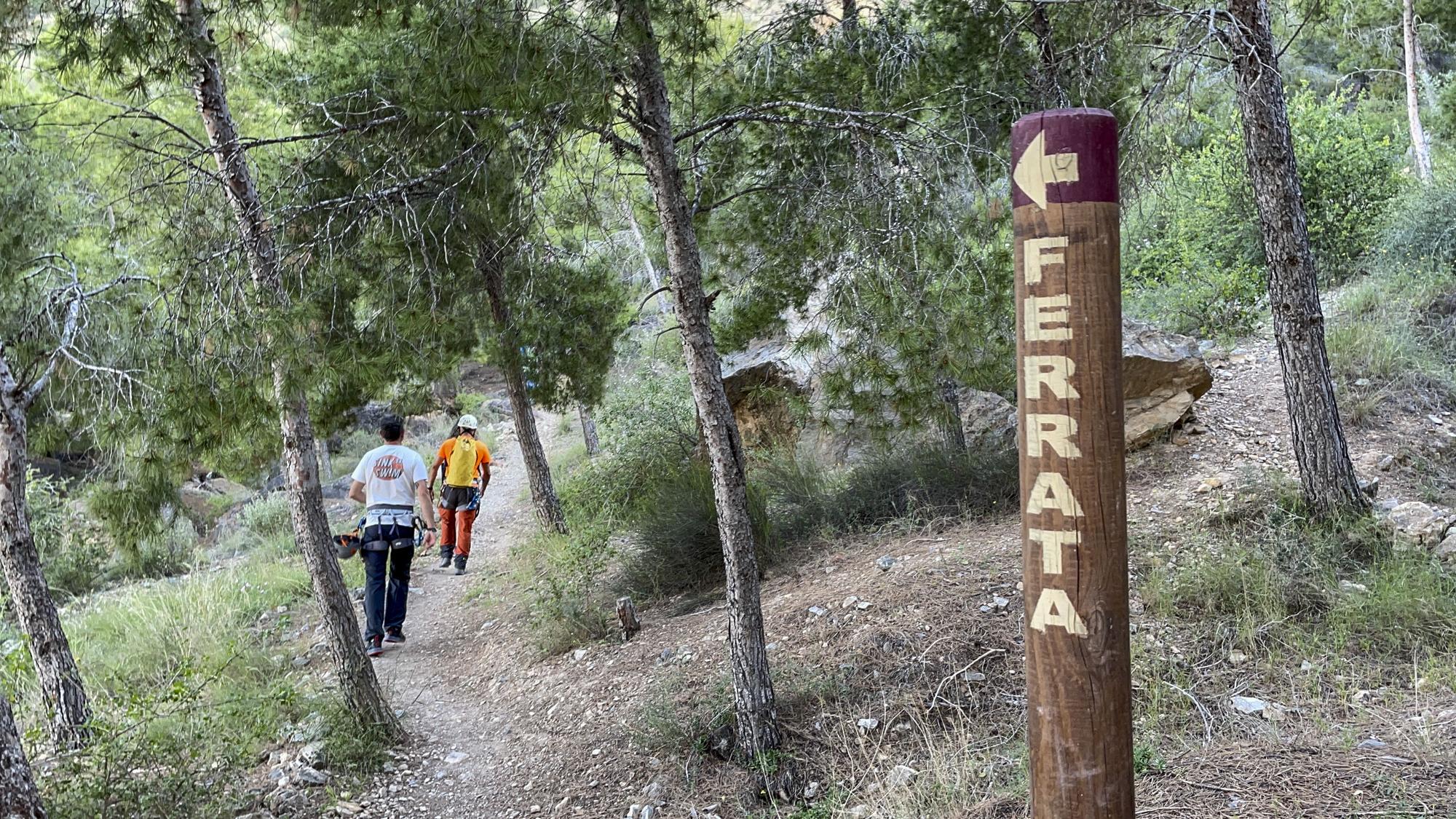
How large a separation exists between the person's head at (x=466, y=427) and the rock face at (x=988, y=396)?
9.73 feet

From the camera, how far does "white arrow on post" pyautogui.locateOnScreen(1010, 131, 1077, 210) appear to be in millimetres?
2207

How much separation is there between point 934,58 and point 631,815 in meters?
5.18

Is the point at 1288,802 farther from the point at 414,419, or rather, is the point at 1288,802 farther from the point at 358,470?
the point at 414,419

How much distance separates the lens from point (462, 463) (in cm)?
968

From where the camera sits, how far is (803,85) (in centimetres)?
576

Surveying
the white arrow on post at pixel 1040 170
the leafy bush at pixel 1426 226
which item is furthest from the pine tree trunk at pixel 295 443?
the leafy bush at pixel 1426 226

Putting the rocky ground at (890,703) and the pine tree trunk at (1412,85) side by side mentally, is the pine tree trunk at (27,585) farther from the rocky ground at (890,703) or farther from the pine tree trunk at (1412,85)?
the pine tree trunk at (1412,85)

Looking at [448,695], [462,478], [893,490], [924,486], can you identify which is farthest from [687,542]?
[462,478]

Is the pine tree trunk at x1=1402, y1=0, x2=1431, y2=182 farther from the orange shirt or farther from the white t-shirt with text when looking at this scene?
the white t-shirt with text

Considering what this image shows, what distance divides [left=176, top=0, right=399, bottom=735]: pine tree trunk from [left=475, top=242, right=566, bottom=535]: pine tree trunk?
3.10 m

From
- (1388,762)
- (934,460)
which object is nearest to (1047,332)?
(1388,762)

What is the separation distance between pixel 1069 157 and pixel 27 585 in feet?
23.0

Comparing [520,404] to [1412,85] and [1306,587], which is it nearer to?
[1306,587]

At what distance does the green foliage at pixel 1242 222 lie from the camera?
11266 mm
